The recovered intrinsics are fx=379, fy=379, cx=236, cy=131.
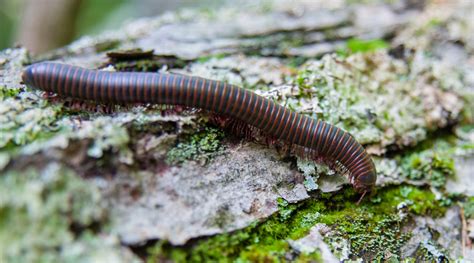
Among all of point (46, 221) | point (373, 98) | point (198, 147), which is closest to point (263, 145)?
point (198, 147)

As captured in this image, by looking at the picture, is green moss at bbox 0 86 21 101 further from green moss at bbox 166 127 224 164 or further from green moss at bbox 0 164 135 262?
green moss at bbox 166 127 224 164

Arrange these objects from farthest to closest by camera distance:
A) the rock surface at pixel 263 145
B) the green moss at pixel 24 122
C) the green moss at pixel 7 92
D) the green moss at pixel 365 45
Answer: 1. the green moss at pixel 365 45
2. the green moss at pixel 7 92
3. the green moss at pixel 24 122
4. the rock surface at pixel 263 145

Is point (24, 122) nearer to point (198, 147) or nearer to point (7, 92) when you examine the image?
point (7, 92)

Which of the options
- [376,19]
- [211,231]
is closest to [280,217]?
[211,231]

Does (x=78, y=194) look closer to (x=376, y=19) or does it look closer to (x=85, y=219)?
(x=85, y=219)

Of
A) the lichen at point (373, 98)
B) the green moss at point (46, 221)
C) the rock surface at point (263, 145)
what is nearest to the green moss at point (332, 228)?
the rock surface at point (263, 145)

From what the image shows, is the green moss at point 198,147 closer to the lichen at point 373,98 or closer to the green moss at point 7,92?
the lichen at point 373,98
